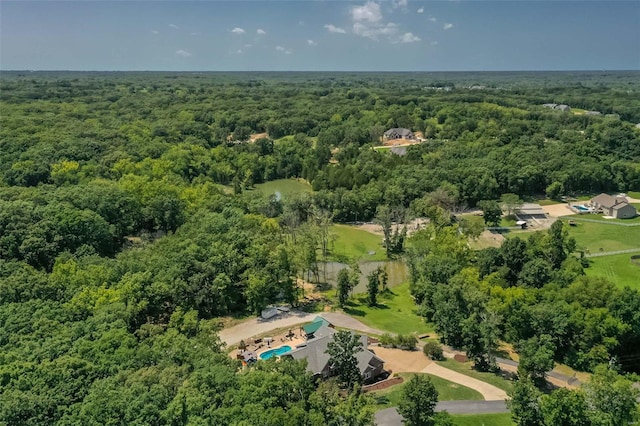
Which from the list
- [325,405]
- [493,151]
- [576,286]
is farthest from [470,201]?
[325,405]

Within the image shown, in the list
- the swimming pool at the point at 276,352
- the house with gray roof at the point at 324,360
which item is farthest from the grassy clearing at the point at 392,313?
the swimming pool at the point at 276,352

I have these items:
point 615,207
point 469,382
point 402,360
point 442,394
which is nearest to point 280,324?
point 402,360

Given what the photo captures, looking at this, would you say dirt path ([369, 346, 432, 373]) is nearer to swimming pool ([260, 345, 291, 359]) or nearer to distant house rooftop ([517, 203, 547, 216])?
swimming pool ([260, 345, 291, 359])

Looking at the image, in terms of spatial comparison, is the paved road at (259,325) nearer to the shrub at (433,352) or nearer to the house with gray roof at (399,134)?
the shrub at (433,352)

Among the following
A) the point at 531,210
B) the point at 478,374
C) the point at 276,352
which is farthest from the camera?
the point at 531,210

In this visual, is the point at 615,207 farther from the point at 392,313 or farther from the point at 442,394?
the point at 442,394

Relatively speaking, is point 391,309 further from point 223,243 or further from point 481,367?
point 223,243

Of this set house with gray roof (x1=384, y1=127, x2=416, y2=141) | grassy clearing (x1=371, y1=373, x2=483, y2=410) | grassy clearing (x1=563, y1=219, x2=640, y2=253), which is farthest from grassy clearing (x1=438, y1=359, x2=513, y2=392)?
house with gray roof (x1=384, y1=127, x2=416, y2=141)
